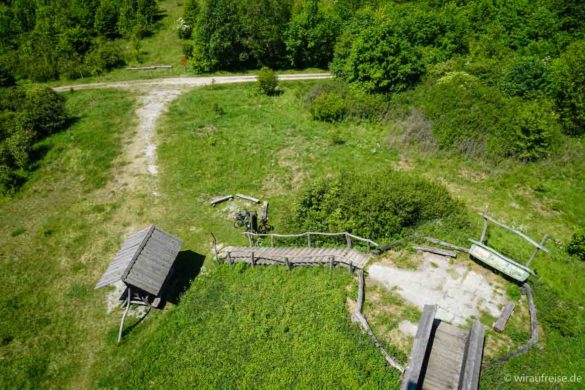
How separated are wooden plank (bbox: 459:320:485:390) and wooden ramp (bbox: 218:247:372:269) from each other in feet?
17.4

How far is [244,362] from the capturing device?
14055mm

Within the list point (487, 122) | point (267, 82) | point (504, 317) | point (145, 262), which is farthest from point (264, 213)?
point (267, 82)

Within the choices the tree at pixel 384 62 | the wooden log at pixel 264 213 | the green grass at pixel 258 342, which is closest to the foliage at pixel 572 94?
the tree at pixel 384 62

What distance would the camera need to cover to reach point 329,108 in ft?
100

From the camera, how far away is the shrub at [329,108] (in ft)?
100

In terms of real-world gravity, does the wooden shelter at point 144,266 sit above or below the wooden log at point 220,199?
above

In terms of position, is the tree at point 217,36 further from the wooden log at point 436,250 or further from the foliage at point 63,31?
the wooden log at point 436,250

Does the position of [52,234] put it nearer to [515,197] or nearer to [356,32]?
[515,197]

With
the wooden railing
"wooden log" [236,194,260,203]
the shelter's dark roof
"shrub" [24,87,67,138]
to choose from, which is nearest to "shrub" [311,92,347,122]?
"wooden log" [236,194,260,203]

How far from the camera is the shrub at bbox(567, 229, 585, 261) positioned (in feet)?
56.9

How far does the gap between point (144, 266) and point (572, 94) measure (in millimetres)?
30408

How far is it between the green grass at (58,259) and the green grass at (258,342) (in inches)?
104

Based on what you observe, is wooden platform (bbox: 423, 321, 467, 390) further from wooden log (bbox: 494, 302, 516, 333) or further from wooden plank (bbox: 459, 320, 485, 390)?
wooden log (bbox: 494, 302, 516, 333)

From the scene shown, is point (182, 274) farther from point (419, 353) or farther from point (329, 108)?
point (329, 108)
